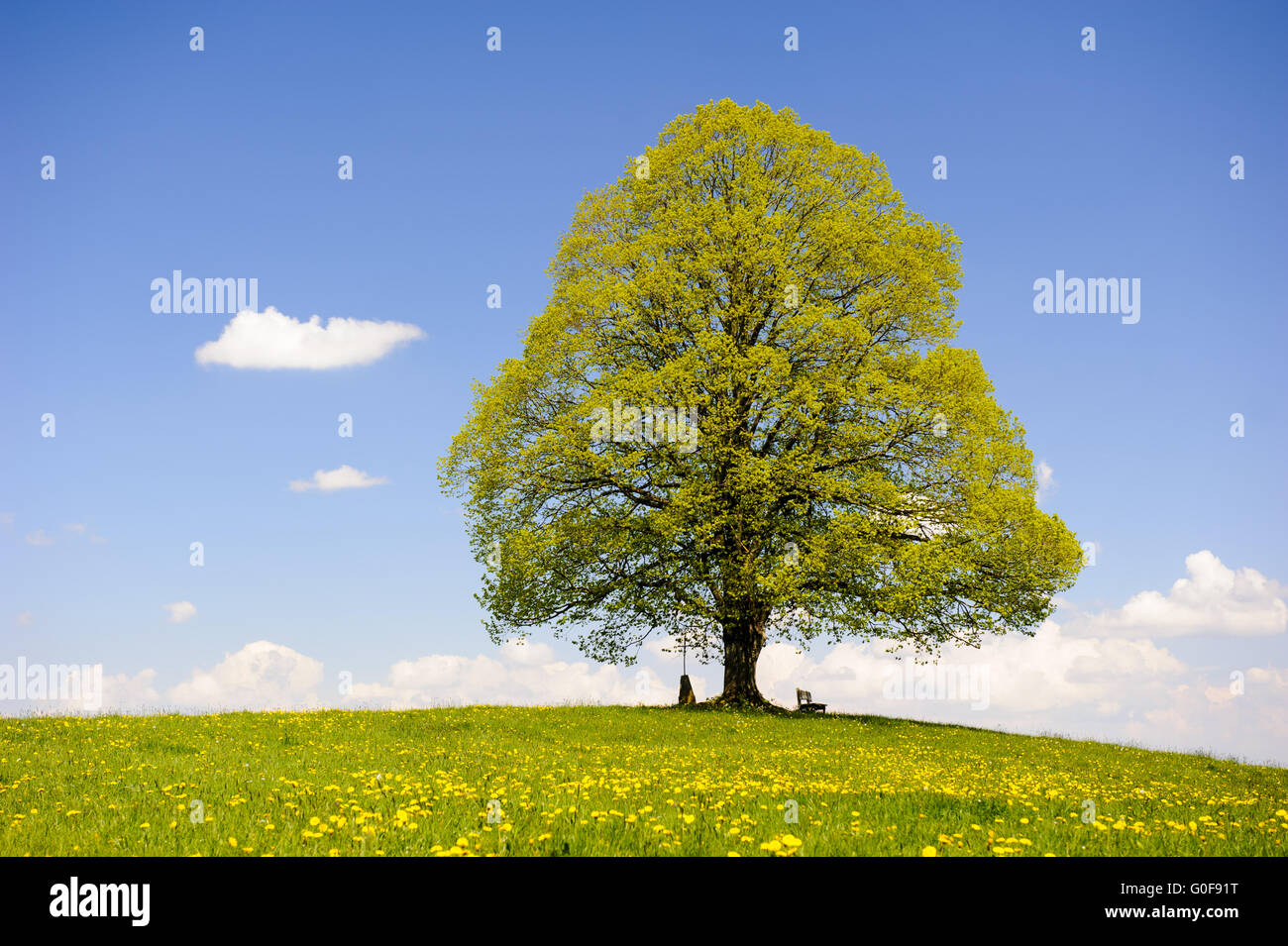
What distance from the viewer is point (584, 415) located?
24.3 m

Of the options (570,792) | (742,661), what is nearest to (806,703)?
(742,661)

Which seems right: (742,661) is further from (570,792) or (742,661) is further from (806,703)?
(570,792)

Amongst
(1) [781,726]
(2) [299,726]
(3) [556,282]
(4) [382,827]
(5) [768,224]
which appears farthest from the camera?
(3) [556,282]

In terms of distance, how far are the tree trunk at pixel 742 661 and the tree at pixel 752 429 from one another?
8 cm

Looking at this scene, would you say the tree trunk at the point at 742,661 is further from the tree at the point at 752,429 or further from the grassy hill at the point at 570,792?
the grassy hill at the point at 570,792

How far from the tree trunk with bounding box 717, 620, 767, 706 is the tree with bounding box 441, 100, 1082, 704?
83mm

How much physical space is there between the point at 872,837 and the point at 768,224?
20585 millimetres

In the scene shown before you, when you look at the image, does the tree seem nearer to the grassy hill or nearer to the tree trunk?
the tree trunk

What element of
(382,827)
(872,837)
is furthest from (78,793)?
(872,837)

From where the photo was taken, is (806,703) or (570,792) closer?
(570,792)

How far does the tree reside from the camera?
77.6 feet

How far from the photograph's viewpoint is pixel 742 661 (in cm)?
2602

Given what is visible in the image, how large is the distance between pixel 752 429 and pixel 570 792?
54.1ft
